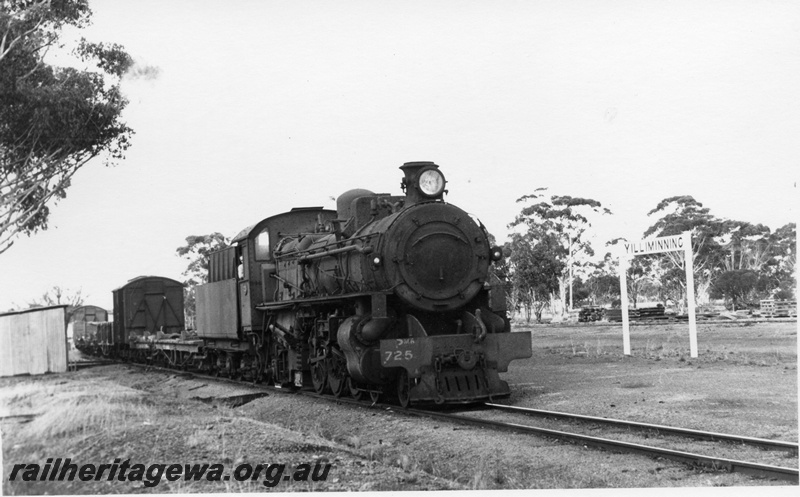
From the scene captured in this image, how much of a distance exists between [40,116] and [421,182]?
8.18m

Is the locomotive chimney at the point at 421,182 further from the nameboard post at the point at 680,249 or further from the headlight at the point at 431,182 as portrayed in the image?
the nameboard post at the point at 680,249

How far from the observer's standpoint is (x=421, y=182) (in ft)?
39.7

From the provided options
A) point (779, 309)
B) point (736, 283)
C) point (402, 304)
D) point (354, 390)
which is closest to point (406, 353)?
point (402, 304)

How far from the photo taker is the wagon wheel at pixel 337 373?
42.8 ft

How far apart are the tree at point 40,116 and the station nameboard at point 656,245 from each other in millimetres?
11789

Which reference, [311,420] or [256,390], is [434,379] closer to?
[311,420]

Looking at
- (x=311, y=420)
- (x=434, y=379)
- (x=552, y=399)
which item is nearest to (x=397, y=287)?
(x=434, y=379)

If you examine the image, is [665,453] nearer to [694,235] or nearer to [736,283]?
[694,235]

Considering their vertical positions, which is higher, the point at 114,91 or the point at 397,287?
the point at 114,91

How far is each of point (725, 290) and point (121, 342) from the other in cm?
3376

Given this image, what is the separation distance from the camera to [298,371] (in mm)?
14789

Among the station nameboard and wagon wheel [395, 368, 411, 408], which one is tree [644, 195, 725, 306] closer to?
the station nameboard

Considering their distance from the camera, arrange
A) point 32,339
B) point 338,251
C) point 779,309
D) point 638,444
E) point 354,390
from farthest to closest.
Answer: point 779,309 < point 32,339 < point 354,390 < point 338,251 < point 638,444

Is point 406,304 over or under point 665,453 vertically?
over
